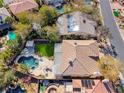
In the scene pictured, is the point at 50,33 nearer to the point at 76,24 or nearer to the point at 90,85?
the point at 76,24

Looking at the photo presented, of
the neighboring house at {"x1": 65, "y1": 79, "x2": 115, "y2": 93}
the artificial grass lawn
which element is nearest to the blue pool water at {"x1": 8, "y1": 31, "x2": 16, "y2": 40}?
the artificial grass lawn

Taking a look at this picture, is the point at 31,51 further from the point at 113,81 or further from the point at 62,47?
the point at 113,81

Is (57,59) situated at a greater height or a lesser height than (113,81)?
greater

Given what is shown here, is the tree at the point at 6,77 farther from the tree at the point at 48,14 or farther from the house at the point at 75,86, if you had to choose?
the tree at the point at 48,14

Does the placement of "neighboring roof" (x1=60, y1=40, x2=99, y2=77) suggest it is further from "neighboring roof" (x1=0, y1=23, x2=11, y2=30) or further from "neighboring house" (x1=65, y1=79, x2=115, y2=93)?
"neighboring roof" (x1=0, y1=23, x2=11, y2=30)

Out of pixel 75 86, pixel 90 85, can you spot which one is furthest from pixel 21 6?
pixel 90 85

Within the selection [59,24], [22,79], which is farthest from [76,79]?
[59,24]

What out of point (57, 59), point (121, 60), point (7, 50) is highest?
point (7, 50)
